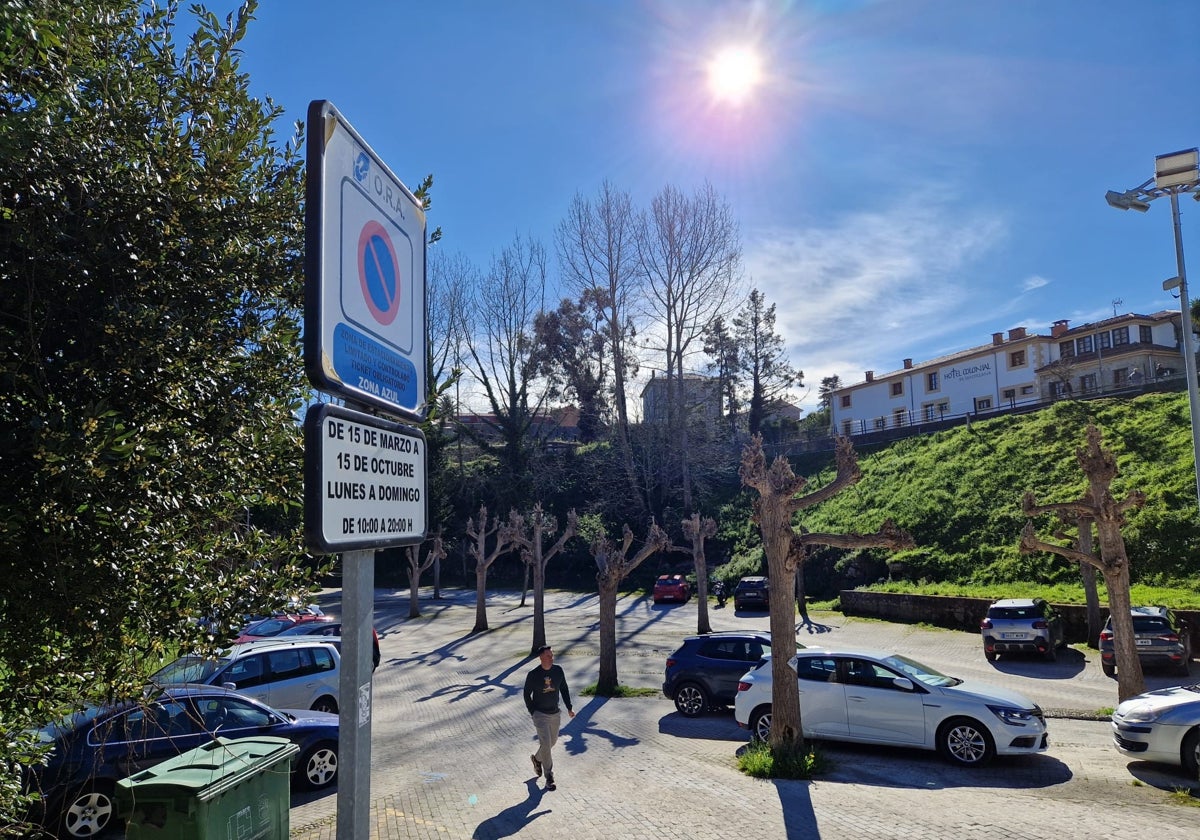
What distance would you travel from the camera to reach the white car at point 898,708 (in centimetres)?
1042

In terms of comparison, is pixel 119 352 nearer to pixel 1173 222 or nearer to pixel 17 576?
pixel 17 576

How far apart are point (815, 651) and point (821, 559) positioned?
23.1 meters

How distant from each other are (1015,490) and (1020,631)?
1397 cm

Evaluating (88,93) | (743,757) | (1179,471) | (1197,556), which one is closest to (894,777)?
(743,757)

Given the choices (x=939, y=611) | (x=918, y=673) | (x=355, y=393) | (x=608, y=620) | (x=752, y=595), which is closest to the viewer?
(x=355, y=393)

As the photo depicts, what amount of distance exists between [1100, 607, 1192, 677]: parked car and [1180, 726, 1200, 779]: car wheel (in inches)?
322

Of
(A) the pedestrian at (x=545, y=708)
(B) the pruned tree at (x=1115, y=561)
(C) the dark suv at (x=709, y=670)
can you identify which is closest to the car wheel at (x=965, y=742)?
(B) the pruned tree at (x=1115, y=561)

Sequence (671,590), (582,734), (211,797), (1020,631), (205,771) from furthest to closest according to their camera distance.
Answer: (671,590)
(1020,631)
(582,734)
(205,771)
(211,797)

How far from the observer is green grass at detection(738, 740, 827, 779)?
9.82 metres

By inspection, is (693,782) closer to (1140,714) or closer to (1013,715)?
(1013,715)

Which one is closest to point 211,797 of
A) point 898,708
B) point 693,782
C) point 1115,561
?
point 693,782

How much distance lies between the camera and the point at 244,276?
14.8 feet

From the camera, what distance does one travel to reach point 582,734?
13.1m

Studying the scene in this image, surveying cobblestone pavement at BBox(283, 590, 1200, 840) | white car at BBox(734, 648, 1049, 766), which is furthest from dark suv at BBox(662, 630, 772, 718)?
white car at BBox(734, 648, 1049, 766)
